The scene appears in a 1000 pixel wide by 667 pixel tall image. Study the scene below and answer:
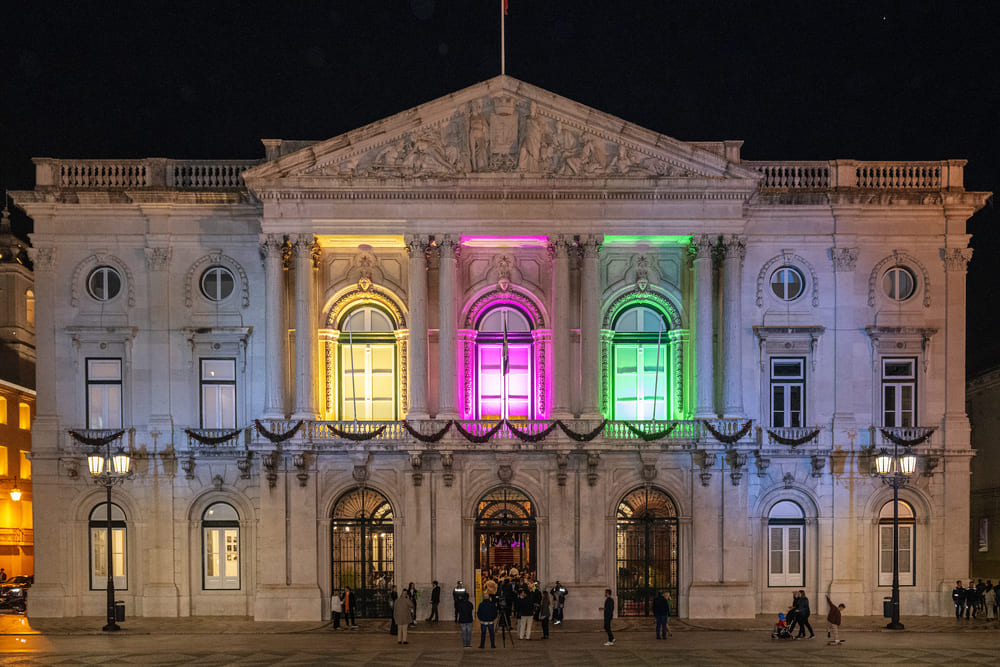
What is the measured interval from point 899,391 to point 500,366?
14.1m

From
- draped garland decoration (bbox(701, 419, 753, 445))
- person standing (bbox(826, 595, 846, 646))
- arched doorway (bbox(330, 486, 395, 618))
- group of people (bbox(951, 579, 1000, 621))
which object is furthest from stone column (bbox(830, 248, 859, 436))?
arched doorway (bbox(330, 486, 395, 618))

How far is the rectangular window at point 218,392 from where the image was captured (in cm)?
3472

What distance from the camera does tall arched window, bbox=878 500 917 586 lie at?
34.3 metres

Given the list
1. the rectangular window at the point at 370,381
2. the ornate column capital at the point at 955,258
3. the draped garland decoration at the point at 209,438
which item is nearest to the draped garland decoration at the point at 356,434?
the rectangular window at the point at 370,381

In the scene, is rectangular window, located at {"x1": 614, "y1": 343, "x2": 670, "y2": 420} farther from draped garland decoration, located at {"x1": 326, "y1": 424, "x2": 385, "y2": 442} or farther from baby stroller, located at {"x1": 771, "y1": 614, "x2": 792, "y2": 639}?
baby stroller, located at {"x1": 771, "y1": 614, "x2": 792, "y2": 639}

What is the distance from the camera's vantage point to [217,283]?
34906 mm

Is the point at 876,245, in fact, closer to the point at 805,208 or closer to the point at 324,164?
the point at 805,208

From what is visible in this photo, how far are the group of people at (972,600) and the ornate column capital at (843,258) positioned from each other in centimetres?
1134

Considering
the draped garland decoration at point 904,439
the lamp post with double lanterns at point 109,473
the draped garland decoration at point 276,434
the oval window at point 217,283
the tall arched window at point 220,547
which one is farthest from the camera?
the oval window at point 217,283

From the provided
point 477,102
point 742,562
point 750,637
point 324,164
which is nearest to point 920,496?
point 742,562

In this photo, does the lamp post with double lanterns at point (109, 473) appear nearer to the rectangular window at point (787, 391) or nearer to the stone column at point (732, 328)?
the stone column at point (732, 328)

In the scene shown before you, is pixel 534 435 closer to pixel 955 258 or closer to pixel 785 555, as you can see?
pixel 785 555

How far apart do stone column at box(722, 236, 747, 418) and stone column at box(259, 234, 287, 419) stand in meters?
15.0

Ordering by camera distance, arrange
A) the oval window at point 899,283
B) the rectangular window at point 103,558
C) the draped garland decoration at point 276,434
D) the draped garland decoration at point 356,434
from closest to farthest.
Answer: the draped garland decoration at point 276,434 → the draped garland decoration at point 356,434 → the rectangular window at point 103,558 → the oval window at point 899,283
